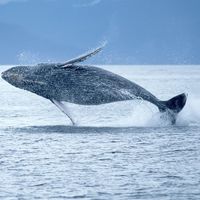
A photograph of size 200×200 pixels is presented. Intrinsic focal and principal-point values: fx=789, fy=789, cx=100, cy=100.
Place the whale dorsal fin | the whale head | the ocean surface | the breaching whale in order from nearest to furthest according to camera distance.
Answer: the ocean surface
the whale dorsal fin
the breaching whale
the whale head

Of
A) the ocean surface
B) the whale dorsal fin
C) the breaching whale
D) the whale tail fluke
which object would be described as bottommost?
the ocean surface

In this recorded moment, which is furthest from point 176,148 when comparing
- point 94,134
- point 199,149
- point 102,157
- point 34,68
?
point 34,68

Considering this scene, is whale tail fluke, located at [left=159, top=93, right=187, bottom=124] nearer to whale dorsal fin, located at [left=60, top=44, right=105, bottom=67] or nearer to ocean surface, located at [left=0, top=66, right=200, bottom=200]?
ocean surface, located at [left=0, top=66, right=200, bottom=200]

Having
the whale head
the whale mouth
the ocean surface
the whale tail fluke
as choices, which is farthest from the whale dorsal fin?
the whale tail fluke

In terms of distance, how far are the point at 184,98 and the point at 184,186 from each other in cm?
893

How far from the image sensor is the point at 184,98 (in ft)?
84.9

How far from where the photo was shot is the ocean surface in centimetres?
1697

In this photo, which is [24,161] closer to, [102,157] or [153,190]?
[102,157]

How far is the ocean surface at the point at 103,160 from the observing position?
55.7 ft

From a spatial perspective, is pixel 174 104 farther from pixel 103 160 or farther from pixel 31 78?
pixel 103 160

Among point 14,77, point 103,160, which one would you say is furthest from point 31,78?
point 103,160

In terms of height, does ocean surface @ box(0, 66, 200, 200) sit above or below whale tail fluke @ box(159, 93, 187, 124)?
below

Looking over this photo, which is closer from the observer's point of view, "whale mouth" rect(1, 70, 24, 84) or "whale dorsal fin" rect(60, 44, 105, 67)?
"whale dorsal fin" rect(60, 44, 105, 67)

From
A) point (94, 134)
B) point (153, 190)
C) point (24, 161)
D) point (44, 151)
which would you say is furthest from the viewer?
point (94, 134)
